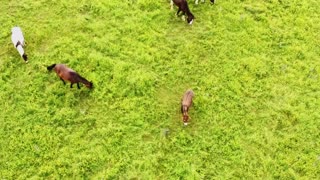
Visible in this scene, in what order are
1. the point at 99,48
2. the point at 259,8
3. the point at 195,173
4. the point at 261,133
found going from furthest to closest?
the point at 259,8 → the point at 99,48 → the point at 261,133 → the point at 195,173

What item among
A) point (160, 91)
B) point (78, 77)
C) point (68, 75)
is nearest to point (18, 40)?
point (68, 75)

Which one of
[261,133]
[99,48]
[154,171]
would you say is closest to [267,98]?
[261,133]

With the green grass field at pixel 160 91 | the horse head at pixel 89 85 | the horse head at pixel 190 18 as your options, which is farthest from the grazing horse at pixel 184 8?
the horse head at pixel 89 85

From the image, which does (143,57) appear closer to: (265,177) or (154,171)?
(154,171)

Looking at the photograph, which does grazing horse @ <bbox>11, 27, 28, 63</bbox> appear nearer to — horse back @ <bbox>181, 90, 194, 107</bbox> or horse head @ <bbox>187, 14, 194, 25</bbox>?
horse back @ <bbox>181, 90, 194, 107</bbox>

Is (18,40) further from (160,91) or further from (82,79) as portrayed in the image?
(160,91)

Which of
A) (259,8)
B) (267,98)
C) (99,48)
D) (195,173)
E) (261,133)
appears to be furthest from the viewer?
(259,8)
